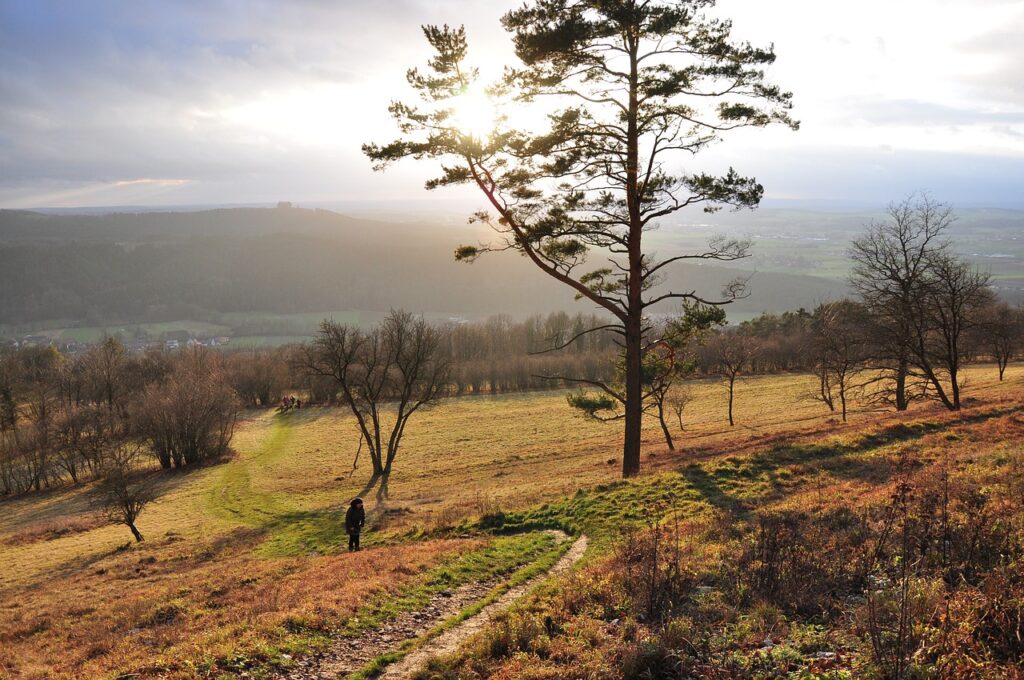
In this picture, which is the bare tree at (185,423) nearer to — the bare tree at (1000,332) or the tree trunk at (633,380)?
the tree trunk at (633,380)

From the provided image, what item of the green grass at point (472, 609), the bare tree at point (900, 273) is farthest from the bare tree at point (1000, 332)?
the green grass at point (472, 609)

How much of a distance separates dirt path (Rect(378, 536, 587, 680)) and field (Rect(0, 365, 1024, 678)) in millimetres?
844

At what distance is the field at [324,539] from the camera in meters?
9.98

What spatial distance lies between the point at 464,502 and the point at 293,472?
24331 mm

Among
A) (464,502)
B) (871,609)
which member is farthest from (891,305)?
(871,609)

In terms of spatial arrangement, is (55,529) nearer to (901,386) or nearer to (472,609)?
(472,609)

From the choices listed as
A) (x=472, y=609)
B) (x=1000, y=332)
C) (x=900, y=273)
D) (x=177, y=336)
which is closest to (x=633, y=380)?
(x=472, y=609)

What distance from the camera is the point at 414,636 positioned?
9.38 m

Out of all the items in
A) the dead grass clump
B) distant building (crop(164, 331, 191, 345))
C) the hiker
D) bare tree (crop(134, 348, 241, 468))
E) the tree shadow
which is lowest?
the dead grass clump

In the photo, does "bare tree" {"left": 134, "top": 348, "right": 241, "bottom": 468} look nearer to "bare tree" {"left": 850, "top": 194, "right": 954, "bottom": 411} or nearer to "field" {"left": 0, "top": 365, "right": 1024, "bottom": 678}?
"field" {"left": 0, "top": 365, "right": 1024, "bottom": 678}

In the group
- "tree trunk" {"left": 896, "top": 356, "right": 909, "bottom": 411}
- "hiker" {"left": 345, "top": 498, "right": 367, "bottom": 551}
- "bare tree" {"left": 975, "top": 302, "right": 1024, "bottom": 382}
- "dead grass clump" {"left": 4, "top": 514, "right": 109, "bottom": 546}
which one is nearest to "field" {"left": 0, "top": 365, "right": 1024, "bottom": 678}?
"dead grass clump" {"left": 4, "top": 514, "right": 109, "bottom": 546}

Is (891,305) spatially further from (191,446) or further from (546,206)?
(191,446)

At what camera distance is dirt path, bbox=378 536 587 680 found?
26.6 feet

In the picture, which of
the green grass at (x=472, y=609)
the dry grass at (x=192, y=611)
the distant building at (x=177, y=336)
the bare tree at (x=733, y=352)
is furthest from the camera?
the distant building at (x=177, y=336)
